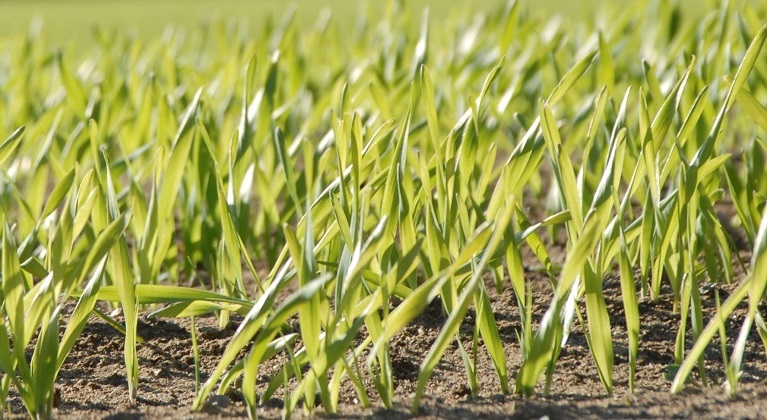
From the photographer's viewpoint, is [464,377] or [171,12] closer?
[464,377]

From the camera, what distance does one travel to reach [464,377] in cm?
115

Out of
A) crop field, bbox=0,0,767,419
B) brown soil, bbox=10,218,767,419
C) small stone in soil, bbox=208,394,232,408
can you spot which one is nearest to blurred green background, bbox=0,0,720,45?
crop field, bbox=0,0,767,419

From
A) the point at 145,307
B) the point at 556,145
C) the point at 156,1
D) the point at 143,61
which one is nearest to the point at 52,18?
the point at 156,1

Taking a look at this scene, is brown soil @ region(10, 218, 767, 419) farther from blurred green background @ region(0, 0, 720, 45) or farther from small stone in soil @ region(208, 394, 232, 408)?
blurred green background @ region(0, 0, 720, 45)

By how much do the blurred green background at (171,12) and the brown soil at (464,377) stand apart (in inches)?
125

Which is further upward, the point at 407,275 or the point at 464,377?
the point at 407,275

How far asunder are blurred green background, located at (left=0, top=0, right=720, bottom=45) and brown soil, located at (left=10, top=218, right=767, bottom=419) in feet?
10.4

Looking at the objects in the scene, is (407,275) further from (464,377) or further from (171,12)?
(171,12)

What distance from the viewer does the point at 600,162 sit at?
1.64 metres

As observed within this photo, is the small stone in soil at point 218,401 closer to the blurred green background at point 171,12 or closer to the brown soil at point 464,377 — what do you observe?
the brown soil at point 464,377

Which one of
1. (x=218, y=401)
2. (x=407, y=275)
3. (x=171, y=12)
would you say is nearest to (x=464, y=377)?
(x=407, y=275)

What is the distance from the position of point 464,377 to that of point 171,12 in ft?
15.5

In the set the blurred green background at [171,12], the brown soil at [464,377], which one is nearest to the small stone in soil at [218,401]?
the brown soil at [464,377]

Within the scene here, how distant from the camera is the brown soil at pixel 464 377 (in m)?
1.02
